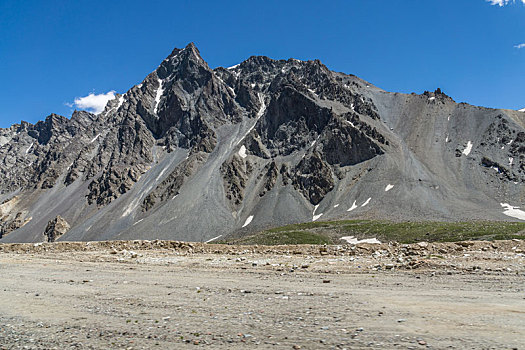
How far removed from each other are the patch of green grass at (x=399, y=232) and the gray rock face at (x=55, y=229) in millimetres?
109855

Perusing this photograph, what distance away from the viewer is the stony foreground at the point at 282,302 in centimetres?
839

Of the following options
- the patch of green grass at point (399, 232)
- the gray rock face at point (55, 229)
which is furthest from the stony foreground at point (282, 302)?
the gray rock face at point (55, 229)

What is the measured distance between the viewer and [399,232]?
8750 centimetres

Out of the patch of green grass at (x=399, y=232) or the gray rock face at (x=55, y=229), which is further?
the gray rock face at (x=55, y=229)

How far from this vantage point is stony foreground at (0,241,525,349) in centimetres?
839

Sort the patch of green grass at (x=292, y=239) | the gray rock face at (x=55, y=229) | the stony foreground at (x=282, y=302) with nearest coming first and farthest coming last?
the stony foreground at (x=282, y=302)
the patch of green grass at (x=292, y=239)
the gray rock face at (x=55, y=229)

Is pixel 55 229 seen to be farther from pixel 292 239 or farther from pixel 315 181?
pixel 292 239

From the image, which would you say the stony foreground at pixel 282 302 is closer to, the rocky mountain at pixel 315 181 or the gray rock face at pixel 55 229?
the rocky mountain at pixel 315 181

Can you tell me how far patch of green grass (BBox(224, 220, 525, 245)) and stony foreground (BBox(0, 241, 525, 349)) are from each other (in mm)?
57862

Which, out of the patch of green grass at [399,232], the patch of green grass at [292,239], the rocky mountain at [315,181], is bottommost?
the patch of green grass at [292,239]

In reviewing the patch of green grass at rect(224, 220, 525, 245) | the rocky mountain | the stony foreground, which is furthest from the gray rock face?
the stony foreground

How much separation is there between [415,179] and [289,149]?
226 feet

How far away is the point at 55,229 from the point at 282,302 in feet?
598

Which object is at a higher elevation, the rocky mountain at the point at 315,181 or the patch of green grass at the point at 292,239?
the rocky mountain at the point at 315,181
